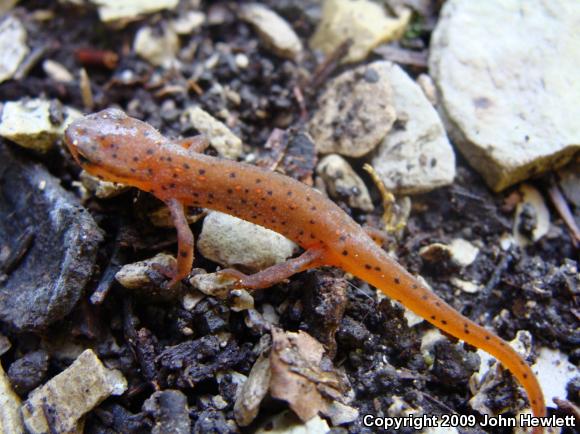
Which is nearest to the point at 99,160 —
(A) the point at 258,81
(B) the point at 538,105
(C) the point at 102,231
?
(C) the point at 102,231

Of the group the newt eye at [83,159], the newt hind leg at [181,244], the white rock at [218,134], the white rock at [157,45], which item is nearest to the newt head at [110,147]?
the newt eye at [83,159]

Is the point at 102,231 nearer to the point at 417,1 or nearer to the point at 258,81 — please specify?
the point at 258,81

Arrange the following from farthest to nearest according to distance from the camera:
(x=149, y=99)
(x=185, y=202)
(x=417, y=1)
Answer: (x=417, y=1) < (x=149, y=99) < (x=185, y=202)

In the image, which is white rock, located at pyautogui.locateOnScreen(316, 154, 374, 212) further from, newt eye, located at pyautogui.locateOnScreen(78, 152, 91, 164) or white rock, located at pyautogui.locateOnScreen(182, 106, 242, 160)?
newt eye, located at pyautogui.locateOnScreen(78, 152, 91, 164)

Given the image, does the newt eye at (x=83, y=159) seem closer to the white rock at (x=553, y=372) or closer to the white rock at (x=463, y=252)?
the white rock at (x=463, y=252)

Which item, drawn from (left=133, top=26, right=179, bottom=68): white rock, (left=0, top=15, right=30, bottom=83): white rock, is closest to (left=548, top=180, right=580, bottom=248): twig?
(left=133, top=26, right=179, bottom=68): white rock
